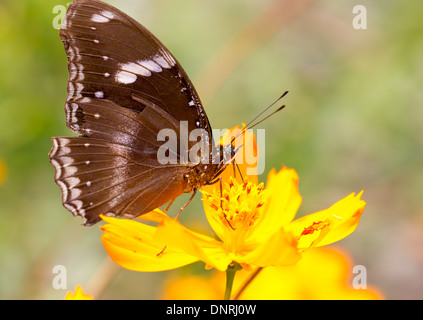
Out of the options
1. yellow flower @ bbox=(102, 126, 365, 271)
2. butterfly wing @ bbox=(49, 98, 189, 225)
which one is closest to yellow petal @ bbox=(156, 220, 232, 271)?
yellow flower @ bbox=(102, 126, 365, 271)

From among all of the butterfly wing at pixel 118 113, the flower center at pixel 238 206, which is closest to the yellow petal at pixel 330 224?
the flower center at pixel 238 206

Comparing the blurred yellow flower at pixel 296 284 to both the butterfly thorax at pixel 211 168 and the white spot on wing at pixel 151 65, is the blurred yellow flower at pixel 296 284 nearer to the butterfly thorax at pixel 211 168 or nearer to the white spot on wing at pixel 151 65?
the butterfly thorax at pixel 211 168

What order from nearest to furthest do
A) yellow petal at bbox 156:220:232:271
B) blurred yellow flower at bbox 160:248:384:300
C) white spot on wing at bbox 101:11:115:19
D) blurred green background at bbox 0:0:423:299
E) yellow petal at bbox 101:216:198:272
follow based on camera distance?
yellow petal at bbox 156:220:232:271 < yellow petal at bbox 101:216:198:272 < white spot on wing at bbox 101:11:115:19 < blurred yellow flower at bbox 160:248:384:300 < blurred green background at bbox 0:0:423:299

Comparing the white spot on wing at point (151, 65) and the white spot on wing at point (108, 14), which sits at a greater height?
the white spot on wing at point (108, 14)

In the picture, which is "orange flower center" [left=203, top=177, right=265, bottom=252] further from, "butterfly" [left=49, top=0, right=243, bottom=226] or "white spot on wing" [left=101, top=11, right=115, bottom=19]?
"white spot on wing" [left=101, top=11, right=115, bottom=19]

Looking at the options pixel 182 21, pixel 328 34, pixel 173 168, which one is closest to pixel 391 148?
pixel 328 34
